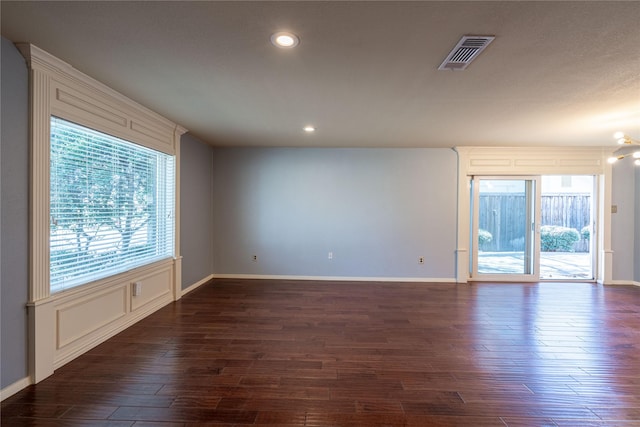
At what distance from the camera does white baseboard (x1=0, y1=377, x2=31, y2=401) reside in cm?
200

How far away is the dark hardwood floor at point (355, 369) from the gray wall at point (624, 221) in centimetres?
172

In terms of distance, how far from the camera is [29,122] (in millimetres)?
2168

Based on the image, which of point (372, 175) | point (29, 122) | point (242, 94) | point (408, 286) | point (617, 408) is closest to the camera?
point (617, 408)

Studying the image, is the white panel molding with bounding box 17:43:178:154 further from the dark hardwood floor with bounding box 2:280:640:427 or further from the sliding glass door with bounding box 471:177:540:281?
the sliding glass door with bounding box 471:177:540:281

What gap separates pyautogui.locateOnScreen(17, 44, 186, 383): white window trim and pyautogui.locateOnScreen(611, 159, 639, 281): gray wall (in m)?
7.37

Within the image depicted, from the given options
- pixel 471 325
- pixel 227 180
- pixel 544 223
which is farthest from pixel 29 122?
pixel 544 223

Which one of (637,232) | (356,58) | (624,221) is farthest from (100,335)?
(637,232)

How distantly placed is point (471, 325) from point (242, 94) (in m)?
3.44

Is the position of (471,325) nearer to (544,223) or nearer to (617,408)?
(617,408)

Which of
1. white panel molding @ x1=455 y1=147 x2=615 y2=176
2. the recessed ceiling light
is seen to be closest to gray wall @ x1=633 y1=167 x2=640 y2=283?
white panel molding @ x1=455 y1=147 x2=615 y2=176

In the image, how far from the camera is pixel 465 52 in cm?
206

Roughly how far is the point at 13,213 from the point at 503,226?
6366 mm

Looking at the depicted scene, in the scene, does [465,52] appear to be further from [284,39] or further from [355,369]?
[355,369]

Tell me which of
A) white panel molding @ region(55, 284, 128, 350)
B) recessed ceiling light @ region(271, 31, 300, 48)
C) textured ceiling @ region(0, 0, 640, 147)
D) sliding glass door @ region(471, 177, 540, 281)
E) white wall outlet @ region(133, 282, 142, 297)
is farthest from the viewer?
sliding glass door @ region(471, 177, 540, 281)
